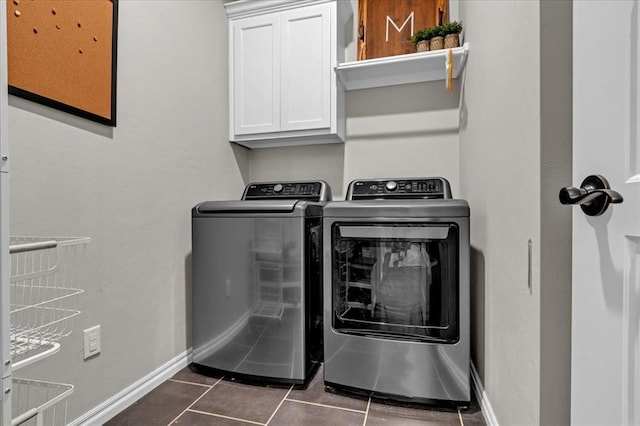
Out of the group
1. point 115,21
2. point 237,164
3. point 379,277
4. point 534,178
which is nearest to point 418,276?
point 379,277

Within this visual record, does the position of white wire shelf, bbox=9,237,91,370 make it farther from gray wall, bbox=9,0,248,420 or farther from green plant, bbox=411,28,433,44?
green plant, bbox=411,28,433,44

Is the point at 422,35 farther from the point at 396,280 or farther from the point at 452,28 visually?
the point at 396,280

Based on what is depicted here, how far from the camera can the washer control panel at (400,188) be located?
6.22 ft

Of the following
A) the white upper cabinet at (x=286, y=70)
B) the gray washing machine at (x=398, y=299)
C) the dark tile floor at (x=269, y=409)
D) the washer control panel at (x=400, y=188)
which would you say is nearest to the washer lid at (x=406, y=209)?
the gray washing machine at (x=398, y=299)

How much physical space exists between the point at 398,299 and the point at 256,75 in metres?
1.67

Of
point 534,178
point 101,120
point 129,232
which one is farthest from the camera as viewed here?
point 129,232

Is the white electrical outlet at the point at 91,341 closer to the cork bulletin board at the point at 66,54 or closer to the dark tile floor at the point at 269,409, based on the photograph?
the dark tile floor at the point at 269,409

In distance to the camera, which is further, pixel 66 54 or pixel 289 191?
pixel 289 191

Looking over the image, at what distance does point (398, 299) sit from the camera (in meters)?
1.53

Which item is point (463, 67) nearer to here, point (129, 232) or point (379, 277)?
point (379, 277)

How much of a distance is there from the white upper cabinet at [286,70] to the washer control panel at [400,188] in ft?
1.29
